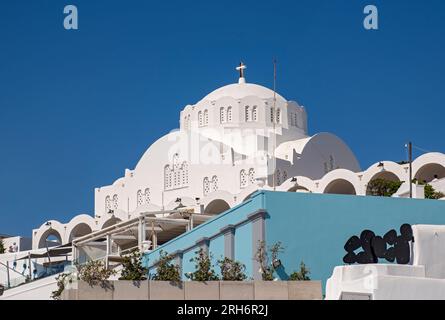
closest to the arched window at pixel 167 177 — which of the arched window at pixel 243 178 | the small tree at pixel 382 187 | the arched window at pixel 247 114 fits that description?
the arched window at pixel 243 178

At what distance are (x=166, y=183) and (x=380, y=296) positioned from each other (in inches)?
1120

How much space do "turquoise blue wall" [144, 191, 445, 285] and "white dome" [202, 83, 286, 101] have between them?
2516cm

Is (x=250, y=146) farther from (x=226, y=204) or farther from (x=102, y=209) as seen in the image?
(x=102, y=209)

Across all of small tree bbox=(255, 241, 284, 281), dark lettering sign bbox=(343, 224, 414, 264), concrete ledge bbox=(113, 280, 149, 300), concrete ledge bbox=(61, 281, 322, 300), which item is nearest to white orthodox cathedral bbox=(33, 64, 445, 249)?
dark lettering sign bbox=(343, 224, 414, 264)

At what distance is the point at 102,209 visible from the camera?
154ft

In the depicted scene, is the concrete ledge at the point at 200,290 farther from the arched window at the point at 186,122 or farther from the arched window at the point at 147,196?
the arched window at the point at 186,122

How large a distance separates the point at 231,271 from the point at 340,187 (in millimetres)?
20906

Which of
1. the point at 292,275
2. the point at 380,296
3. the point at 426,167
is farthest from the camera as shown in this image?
the point at 426,167

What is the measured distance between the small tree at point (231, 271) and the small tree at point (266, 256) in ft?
1.42

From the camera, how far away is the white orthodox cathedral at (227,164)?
39.2 meters

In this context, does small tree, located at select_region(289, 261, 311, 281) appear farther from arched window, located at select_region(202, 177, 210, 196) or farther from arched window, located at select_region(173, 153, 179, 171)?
arched window, located at select_region(173, 153, 179, 171)

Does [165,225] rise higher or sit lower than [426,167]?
lower

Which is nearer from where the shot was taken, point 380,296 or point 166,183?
point 380,296
